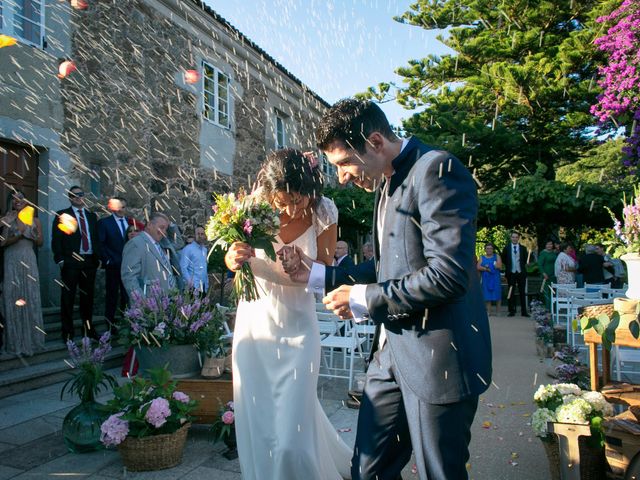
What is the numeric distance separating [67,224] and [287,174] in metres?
5.18

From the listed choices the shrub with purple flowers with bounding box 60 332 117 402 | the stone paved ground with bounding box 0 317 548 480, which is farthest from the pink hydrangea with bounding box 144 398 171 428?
the shrub with purple flowers with bounding box 60 332 117 402

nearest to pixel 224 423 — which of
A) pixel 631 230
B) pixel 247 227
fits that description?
pixel 247 227

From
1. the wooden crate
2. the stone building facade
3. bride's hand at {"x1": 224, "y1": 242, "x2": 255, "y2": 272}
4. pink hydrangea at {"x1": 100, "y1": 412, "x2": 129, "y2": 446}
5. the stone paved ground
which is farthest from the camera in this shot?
the stone building facade

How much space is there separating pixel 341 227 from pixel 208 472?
1421 centimetres

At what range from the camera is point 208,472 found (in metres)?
3.52

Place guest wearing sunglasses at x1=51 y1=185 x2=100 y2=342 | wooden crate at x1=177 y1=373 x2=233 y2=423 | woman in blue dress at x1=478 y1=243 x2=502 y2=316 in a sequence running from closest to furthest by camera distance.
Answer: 1. wooden crate at x1=177 y1=373 x2=233 y2=423
2. guest wearing sunglasses at x1=51 y1=185 x2=100 y2=342
3. woman in blue dress at x1=478 y1=243 x2=502 y2=316

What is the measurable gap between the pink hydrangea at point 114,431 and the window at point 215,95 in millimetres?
9022

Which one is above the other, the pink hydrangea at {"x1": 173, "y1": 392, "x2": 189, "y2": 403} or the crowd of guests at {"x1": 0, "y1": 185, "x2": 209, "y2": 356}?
the crowd of guests at {"x1": 0, "y1": 185, "x2": 209, "y2": 356}

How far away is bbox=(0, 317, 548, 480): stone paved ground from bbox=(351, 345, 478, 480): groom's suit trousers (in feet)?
6.04

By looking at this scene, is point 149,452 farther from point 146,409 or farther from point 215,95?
point 215,95

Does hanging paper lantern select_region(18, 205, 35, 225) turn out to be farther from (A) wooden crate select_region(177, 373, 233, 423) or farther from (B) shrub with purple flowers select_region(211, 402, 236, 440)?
(B) shrub with purple flowers select_region(211, 402, 236, 440)

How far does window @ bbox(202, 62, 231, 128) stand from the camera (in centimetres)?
1167

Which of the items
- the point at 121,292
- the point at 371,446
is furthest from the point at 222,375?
the point at 121,292

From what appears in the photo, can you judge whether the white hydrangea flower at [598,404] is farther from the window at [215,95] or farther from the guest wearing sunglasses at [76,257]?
the window at [215,95]
